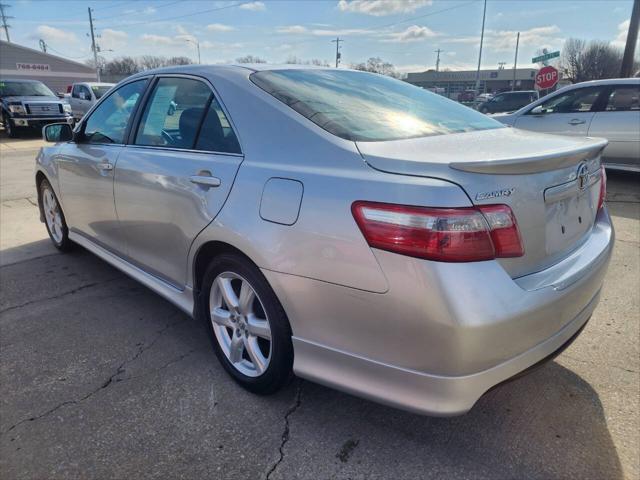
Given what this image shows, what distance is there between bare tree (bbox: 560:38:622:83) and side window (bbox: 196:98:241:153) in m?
62.6

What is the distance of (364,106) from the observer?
8.08 feet

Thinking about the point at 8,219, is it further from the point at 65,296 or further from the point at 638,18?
the point at 638,18

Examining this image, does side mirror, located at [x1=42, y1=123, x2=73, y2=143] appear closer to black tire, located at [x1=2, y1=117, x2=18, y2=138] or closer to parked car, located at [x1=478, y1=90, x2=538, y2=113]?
black tire, located at [x1=2, y1=117, x2=18, y2=138]

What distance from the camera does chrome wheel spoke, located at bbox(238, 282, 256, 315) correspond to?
7.64ft

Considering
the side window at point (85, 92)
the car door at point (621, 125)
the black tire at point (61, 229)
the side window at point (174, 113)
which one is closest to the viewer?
the side window at point (174, 113)

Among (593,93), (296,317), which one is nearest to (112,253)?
(296,317)

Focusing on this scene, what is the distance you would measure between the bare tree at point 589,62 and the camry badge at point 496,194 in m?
62.9

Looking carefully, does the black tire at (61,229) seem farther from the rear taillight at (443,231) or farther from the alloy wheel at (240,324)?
the rear taillight at (443,231)

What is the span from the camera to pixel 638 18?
13.6 metres

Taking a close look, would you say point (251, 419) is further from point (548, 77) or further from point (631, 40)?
point (548, 77)

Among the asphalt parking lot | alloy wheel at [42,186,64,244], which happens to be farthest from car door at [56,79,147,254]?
the asphalt parking lot

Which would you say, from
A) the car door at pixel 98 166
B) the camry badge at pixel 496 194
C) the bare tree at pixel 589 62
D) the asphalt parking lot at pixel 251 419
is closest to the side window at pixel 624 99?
the asphalt parking lot at pixel 251 419

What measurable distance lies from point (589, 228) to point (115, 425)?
2.48 metres

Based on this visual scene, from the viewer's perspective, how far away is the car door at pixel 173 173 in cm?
244
